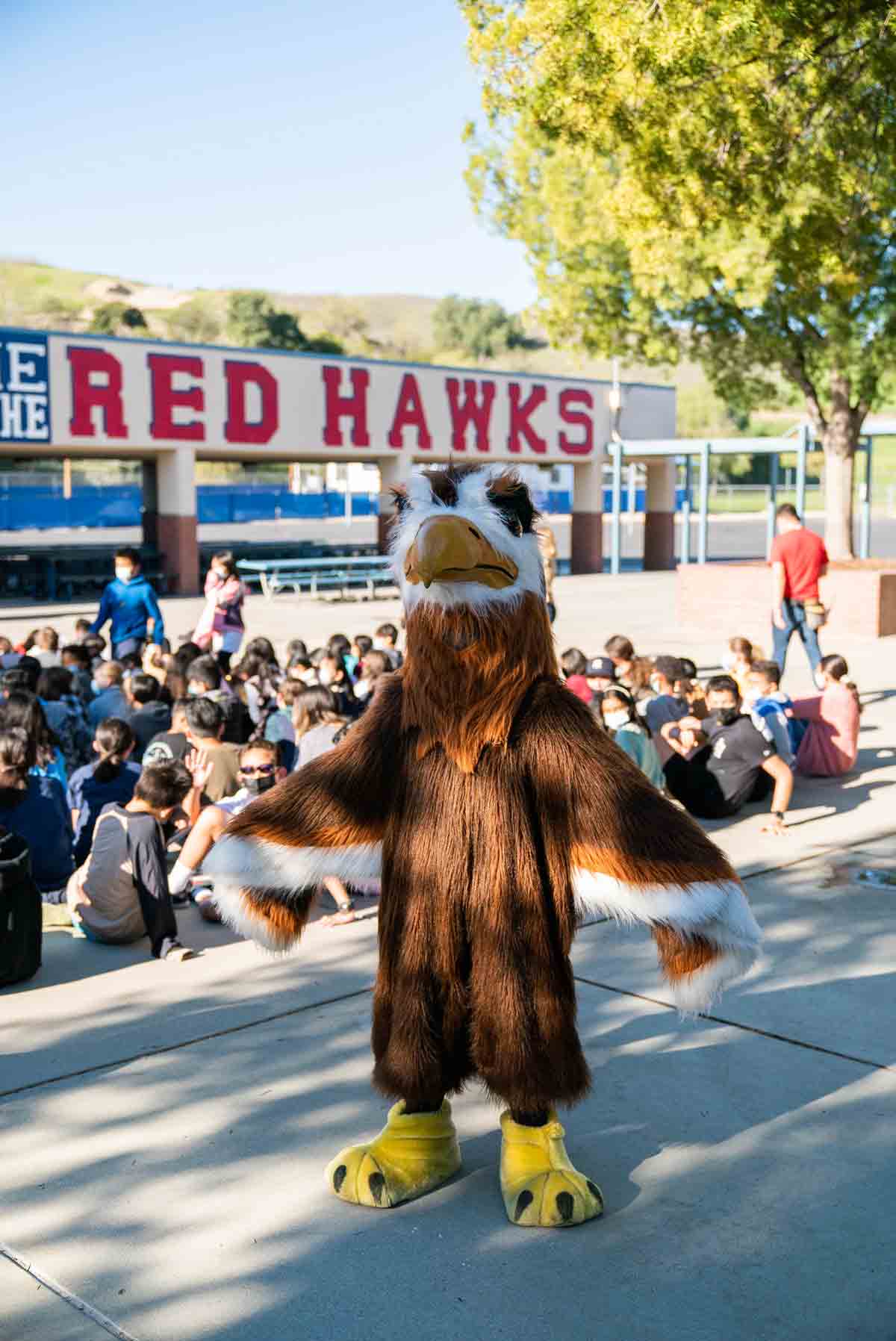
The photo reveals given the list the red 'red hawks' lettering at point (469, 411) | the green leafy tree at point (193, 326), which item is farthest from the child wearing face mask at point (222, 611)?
the green leafy tree at point (193, 326)

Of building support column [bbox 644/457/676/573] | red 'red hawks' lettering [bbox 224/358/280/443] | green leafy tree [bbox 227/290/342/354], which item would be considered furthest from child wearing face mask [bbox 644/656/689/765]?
green leafy tree [bbox 227/290/342/354]

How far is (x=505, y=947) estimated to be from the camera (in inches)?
134

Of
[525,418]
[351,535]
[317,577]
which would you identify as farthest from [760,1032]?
[351,535]

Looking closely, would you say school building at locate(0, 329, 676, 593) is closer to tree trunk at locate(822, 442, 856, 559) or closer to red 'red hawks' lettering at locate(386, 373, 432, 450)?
red 'red hawks' lettering at locate(386, 373, 432, 450)

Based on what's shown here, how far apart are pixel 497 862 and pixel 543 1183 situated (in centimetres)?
85

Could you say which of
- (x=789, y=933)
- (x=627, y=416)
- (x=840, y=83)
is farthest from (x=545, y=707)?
(x=627, y=416)

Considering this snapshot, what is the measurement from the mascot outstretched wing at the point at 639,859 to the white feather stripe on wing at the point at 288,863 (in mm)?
534

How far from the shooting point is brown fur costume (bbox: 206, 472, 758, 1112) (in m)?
3.41

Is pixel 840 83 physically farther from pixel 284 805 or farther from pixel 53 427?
pixel 53 427

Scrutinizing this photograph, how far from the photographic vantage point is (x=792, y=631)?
11.1 metres

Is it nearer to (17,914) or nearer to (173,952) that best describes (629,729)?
(173,952)

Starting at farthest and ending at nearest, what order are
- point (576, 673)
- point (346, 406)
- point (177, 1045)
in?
point (346, 406) → point (576, 673) → point (177, 1045)

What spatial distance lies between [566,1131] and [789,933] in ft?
6.80

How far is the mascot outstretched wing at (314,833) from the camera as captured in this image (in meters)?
3.65
